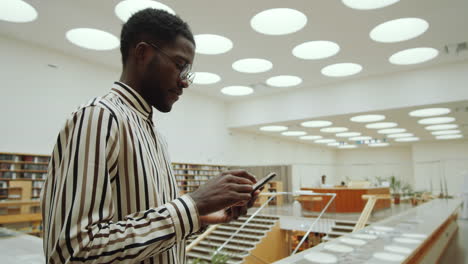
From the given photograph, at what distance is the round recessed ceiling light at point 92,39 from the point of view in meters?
7.74

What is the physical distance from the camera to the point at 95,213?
60 centimetres

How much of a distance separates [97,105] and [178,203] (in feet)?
0.92

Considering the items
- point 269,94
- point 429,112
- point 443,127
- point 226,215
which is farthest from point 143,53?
point 443,127

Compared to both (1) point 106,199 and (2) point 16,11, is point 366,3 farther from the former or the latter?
(2) point 16,11

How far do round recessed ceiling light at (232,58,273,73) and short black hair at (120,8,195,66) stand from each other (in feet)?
28.5

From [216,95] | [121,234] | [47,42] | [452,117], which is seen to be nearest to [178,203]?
[121,234]

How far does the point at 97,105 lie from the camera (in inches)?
26.6

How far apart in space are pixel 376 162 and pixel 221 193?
27019 mm

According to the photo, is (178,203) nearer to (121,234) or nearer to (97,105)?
(121,234)

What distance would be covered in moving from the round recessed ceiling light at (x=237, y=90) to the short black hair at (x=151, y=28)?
11042mm

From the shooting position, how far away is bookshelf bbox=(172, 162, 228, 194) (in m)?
11.1

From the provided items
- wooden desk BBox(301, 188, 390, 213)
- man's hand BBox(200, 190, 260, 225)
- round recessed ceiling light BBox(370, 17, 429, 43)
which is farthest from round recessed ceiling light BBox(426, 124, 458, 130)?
man's hand BBox(200, 190, 260, 225)

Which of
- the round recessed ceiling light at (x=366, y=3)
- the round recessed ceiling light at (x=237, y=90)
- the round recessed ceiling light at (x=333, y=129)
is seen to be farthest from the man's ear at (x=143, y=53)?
the round recessed ceiling light at (x=333, y=129)

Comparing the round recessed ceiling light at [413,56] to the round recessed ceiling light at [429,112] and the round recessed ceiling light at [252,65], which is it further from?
the round recessed ceiling light at [252,65]
